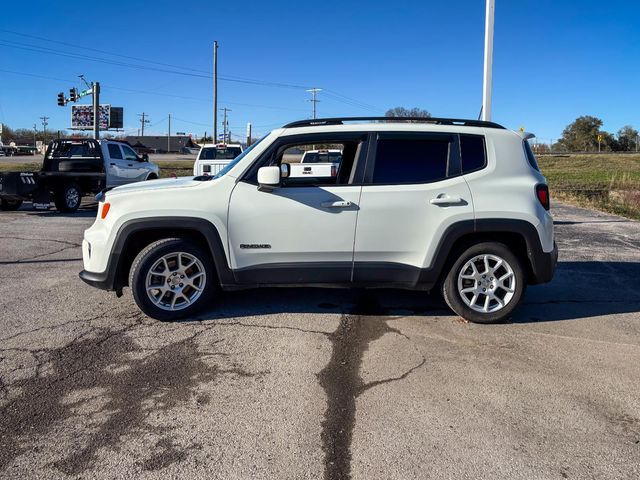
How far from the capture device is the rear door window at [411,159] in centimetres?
522

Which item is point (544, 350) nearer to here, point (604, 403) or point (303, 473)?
point (604, 403)

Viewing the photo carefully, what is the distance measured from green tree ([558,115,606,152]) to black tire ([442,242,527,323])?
104235mm

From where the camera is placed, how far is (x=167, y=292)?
5.20 metres

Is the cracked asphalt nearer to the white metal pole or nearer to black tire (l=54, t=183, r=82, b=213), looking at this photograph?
the white metal pole

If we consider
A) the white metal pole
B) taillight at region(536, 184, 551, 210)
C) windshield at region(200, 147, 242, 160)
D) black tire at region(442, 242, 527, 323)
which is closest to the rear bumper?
black tire at region(442, 242, 527, 323)

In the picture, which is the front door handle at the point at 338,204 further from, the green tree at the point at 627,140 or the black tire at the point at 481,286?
the green tree at the point at 627,140

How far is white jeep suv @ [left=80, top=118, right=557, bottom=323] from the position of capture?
5105mm

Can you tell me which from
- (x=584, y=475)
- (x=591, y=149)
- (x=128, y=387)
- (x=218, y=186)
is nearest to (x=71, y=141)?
(x=218, y=186)

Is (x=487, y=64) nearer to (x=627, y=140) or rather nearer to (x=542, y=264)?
(x=542, y=264)

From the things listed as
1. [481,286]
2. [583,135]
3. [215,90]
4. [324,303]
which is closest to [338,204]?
[324,303]

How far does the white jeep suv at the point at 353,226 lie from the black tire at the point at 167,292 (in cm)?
1

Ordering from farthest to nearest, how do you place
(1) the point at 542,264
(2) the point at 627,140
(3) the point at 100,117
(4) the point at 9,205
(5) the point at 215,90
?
(2) the point at 627,140
(3) the point at 100,117
(5) the point at 215,90
(4) the point at 9,205
(1) the point at 542,264

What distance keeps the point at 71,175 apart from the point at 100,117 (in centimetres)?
4422

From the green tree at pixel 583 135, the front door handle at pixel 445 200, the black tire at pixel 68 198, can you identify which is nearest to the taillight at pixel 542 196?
the front door handle at pixel 445 200
